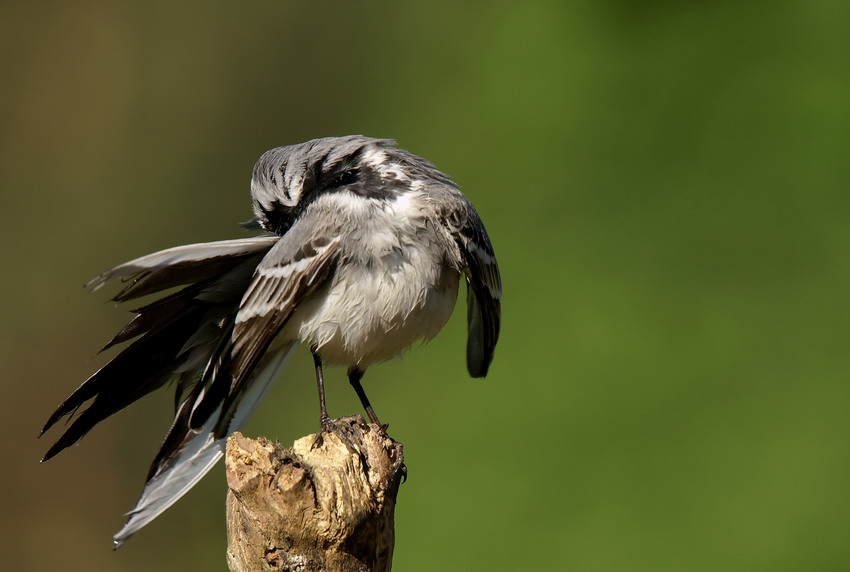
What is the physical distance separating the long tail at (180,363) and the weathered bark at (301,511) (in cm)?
58

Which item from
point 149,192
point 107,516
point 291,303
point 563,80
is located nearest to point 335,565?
point 291,303

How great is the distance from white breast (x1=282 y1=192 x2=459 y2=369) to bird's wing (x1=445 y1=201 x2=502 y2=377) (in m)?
A: 0.08

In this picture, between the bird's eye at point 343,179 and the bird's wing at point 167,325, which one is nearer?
the bird's wing at point 167,325

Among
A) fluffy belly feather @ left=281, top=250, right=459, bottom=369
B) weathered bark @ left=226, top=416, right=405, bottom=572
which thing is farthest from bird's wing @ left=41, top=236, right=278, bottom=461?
weathered bark @ left=226, top=416, right=405, bottom=572

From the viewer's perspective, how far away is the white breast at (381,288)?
118 inches

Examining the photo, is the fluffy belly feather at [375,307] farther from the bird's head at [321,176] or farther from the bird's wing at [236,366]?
the bird's head at [321,176]

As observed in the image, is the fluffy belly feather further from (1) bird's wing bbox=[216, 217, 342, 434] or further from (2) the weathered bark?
(2) the weathered bark

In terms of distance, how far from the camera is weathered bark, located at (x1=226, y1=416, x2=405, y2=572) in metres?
2.45

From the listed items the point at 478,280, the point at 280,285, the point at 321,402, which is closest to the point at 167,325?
the point at 280,285

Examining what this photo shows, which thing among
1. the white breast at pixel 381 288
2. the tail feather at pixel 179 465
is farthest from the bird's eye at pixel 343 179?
the tail feather at pixel 179 465

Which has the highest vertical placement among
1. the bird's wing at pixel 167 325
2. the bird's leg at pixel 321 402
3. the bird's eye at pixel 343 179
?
the bird's eye at pixel 343 179

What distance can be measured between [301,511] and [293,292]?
2.46ft

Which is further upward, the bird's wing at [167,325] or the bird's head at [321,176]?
the bird's head at [321,176]

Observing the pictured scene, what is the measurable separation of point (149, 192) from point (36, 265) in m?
0.86
